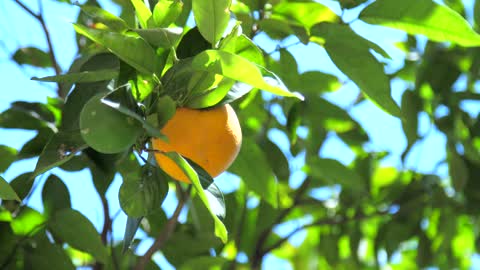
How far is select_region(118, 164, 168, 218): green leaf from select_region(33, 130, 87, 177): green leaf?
69mm

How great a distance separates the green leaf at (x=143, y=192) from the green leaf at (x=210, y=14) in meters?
0.18

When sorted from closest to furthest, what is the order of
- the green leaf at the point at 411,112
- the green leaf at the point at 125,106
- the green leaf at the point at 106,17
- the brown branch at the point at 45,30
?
the green leaf at the point at 125,106
the green leaf at the point at 106,17
the brown branch at the point at 45,30
the green leaf at the point at 411,112

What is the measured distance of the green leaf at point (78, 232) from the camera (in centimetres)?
121

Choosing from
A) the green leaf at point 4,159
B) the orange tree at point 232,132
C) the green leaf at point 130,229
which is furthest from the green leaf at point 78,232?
the green leaf at point 130,229

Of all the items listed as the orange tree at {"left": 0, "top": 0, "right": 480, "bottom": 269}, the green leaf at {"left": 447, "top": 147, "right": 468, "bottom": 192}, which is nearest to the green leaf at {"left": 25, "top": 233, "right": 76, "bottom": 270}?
the orange tree at {"left": 0, "top": 0, "right": 480, "bottom": 269}

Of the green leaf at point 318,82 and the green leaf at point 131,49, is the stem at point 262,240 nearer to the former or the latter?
the green leaf at point 318,82

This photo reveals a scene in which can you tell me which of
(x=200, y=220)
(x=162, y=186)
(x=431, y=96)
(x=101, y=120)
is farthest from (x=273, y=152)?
(x=101, y=120)

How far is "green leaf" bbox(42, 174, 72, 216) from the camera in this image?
1.30m

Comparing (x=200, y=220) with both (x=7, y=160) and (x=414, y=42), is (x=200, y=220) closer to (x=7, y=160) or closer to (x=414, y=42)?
(x=7, y=160)

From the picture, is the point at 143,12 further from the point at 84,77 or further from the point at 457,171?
the point at 457,171

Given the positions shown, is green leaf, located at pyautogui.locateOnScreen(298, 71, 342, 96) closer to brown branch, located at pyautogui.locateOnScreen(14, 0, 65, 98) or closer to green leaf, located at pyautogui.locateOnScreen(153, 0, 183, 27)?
brown branch, located at pyautogui.locateOnScreen(14, 0, 65, 98)

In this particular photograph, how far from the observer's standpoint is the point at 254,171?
4.40ft

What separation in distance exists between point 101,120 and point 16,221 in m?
0.50

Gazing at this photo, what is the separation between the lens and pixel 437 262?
1996 millimetres
